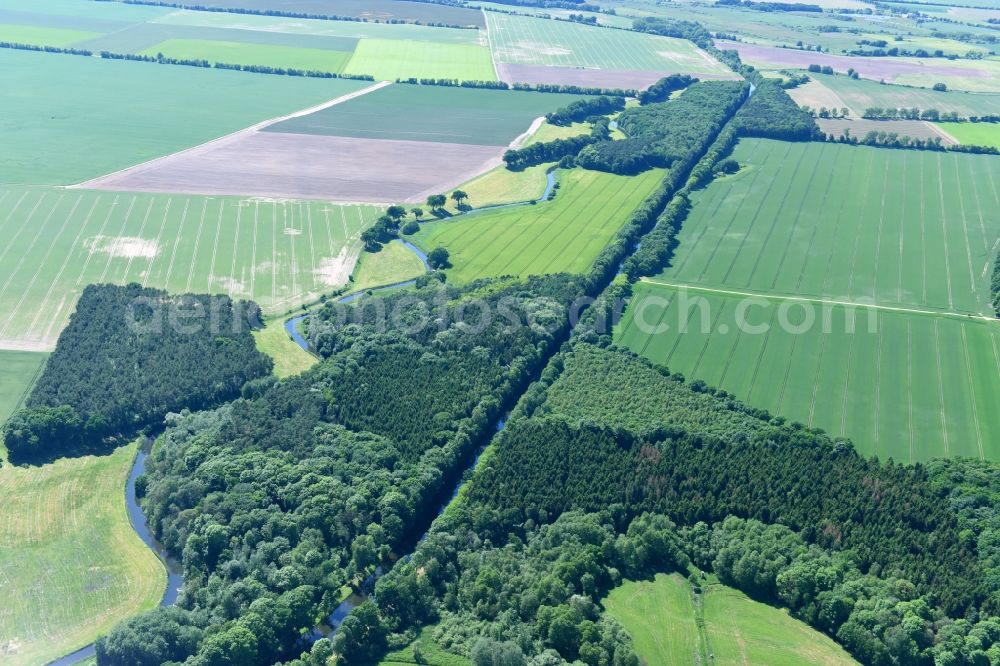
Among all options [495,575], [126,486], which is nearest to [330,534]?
[495,575]

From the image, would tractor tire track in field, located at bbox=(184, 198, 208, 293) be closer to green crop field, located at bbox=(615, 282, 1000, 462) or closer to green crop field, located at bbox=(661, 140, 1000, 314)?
green crop field, located at bbox=(615, 282, 1000, 462)

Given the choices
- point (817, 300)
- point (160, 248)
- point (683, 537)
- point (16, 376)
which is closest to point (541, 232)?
point (817, 300)

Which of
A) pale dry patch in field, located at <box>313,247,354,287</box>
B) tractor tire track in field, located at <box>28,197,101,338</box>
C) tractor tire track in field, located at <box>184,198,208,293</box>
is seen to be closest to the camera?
tractor tire track in field, located at <box>28,197,101,338</box>

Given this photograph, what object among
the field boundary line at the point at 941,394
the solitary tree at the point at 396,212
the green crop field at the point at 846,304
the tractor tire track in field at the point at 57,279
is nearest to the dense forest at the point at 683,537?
the field boundary line at the point at 941,394

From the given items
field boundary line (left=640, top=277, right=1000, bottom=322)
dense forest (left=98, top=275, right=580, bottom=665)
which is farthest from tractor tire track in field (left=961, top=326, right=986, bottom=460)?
dense forest (left=98, top=275, right=580, bottom=665)

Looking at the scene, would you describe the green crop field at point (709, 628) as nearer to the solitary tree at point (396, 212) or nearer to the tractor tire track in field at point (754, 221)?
the tractor tire track in field at point (754, 221)

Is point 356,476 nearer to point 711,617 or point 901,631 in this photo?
point 711,617

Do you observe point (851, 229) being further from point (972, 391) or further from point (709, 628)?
point (709, 628)
